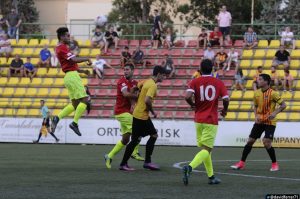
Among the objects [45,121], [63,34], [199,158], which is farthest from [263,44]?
[199,158]

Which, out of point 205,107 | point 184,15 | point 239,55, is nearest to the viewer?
point 205,107

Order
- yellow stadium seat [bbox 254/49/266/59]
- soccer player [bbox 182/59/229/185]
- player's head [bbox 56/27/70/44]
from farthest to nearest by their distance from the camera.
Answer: yellow stadium seat [bbox 254/49/266/59]
player's head [bbox 56/27/70/44]
soccer player [bbox 182/59/229/185]

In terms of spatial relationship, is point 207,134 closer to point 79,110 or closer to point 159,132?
point 79,110

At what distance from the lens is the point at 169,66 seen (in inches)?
1355

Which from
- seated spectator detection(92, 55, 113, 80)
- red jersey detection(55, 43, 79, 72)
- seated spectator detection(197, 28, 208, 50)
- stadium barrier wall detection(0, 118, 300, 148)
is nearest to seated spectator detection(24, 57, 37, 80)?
seated spectator detection(92, 55, 113, 80)

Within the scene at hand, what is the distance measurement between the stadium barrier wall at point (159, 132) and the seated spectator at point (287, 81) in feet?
9.52

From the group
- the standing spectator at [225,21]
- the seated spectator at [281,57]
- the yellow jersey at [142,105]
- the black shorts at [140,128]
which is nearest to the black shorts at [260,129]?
the black shorts at [140,128]

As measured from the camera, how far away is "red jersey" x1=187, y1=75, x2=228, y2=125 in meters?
13.2

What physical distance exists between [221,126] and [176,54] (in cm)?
675

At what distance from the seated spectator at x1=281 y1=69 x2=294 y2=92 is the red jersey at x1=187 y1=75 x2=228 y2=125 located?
19444mm

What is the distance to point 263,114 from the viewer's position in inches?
653

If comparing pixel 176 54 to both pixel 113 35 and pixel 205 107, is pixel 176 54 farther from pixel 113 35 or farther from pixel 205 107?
pixel 205 107

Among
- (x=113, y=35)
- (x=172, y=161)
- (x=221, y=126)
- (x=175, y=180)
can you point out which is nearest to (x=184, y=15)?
(x=113, y=35)

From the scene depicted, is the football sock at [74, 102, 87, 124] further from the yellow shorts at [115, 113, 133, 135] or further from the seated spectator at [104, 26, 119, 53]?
the seated spectator at [104, 26, 119, 53]
